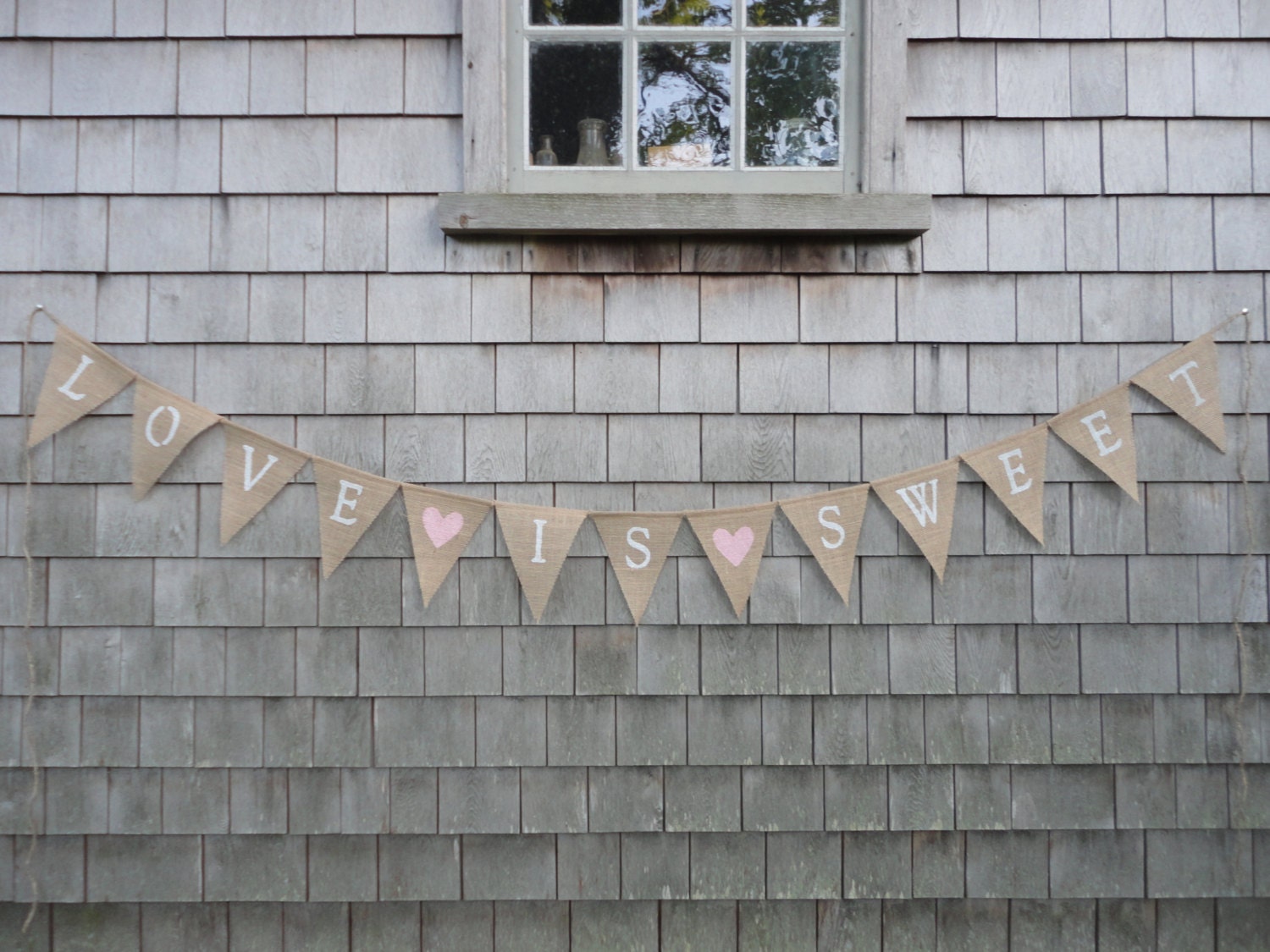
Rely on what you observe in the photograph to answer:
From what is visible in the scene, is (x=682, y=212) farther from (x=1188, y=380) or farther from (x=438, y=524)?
(x=1188, y=380)

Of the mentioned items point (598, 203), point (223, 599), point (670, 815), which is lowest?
point (670, 815)

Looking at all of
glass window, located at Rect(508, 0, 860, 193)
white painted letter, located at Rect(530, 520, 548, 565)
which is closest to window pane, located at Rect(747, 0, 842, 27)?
glass window, located at Rect(508, 0, 860, 193)

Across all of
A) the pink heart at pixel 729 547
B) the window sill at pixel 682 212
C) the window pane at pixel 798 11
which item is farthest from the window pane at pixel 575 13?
the pink heart at pixel 729 547

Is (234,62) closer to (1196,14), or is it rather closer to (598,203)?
(598,203)

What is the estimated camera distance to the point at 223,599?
2160 millimetres

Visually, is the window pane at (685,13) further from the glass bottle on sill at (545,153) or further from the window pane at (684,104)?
the glass bottle on sill at (545,153)

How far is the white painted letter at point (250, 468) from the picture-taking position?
2.14 m

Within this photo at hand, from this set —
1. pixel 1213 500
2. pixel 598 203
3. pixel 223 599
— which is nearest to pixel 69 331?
pixel 223 599

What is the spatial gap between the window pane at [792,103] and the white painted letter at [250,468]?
4.84ft

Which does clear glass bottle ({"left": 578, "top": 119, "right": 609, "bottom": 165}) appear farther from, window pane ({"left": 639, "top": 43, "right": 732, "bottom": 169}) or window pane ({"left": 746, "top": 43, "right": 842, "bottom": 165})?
window pane ({"left": 746, "top": 43, "right": 842, "bottom": 165})

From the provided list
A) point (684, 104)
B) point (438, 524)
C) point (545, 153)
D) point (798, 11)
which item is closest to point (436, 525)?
point (438, 524)

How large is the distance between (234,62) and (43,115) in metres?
0.52

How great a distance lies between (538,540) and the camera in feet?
6.97

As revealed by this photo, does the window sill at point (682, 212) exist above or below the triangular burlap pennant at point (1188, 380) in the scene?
above
